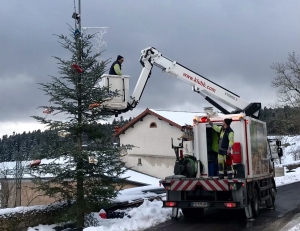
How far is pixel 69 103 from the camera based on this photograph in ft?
37.9

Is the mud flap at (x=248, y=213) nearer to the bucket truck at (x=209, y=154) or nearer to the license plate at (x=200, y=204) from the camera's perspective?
the bucket truck at (x=209, y=154)

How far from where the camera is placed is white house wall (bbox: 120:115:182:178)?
111ft

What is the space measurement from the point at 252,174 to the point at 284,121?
32255 millimetres

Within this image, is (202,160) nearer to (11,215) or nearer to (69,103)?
(69,103)

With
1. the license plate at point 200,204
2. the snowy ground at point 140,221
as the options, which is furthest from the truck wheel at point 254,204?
the license plate at point 200,204

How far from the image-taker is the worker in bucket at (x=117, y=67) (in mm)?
12102

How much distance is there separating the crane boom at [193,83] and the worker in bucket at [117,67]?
2.87ft

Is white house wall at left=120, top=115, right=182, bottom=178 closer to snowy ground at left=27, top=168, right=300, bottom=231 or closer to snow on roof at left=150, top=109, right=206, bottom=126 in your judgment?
snow on roof at left=150, top=109, right=206, bottom=126

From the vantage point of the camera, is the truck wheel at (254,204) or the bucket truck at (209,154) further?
the truck wheel at (254,204)

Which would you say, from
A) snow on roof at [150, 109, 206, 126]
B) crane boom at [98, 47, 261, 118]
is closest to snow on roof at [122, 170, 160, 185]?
snow on roof at [150, 109, 206, 126]

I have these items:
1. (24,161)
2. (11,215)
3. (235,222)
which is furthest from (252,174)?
(24,161)

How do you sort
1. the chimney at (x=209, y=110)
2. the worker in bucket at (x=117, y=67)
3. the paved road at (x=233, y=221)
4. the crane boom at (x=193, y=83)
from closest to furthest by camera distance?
the paved road at (x=233, y=221) → the worker in bucket at (x=117, y=67) → the chimney at (x=209, y=110) → the crane boom at (x=193, y=83)

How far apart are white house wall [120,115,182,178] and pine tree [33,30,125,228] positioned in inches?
852

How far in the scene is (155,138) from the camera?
3462cm
